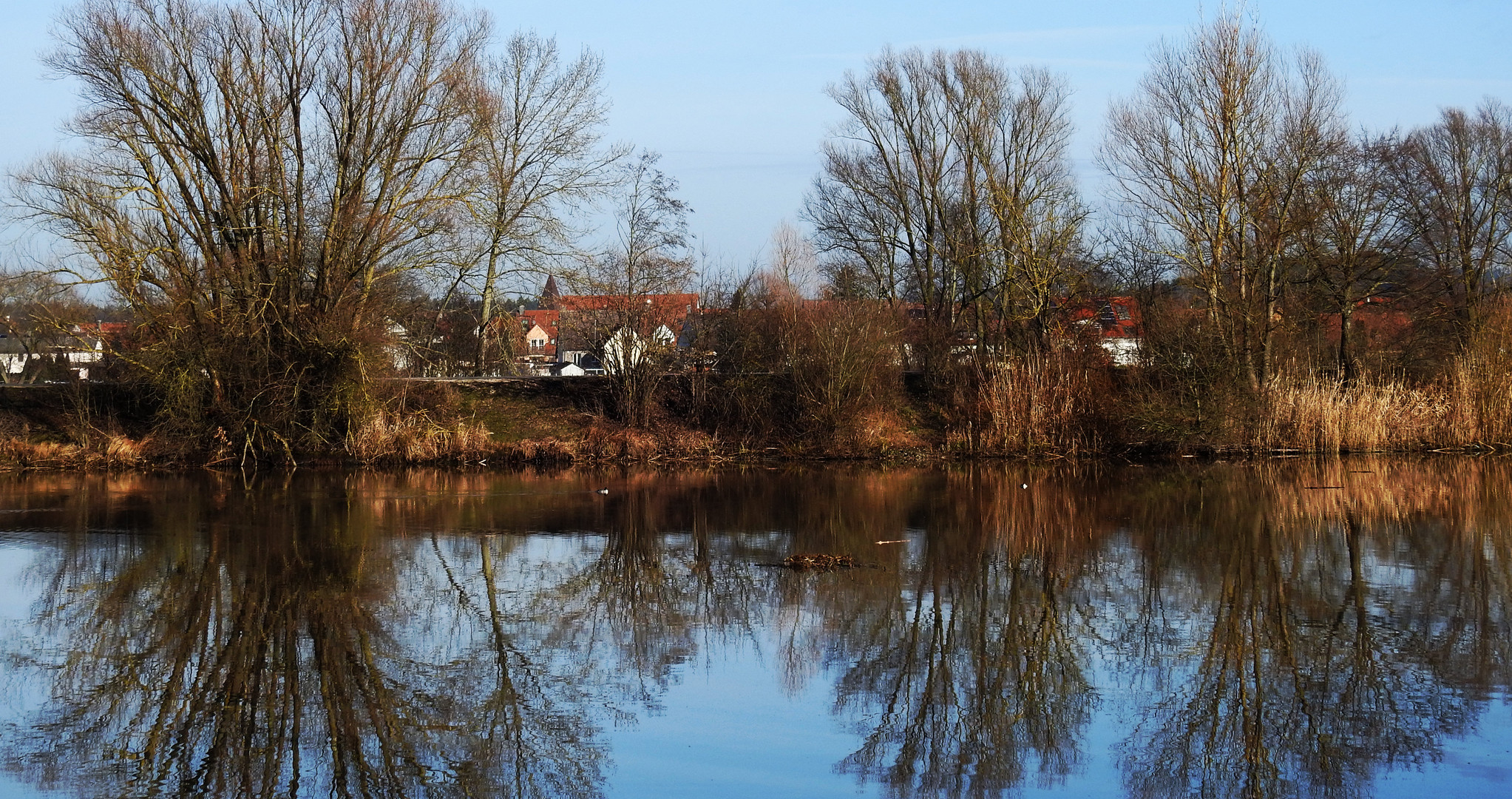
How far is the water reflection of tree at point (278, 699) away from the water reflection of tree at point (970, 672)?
1.67 meters

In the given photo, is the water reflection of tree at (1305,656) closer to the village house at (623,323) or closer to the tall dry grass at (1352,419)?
the tall dry grass at (1352,419)

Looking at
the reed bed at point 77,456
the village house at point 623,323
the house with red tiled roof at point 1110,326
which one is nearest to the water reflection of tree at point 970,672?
the village house at point 623,323

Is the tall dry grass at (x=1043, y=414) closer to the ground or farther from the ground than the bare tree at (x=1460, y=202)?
closer to the ground

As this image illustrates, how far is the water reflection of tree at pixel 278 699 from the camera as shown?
6.11 m

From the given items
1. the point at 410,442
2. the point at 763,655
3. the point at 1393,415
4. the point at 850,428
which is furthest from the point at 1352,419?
the point at 763,655

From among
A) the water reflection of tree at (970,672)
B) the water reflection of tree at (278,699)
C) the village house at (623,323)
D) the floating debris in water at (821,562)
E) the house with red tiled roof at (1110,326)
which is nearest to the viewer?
the water reflection of tree at (278,699)

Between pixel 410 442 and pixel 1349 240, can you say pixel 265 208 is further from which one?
pixel 1349 240

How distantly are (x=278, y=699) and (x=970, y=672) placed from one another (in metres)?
4.36

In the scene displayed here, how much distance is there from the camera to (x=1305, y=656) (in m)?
8.06

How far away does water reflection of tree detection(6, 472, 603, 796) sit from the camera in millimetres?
6109

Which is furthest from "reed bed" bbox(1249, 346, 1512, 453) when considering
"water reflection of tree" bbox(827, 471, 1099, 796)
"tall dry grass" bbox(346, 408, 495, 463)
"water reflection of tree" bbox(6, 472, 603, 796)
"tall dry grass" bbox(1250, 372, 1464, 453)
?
"water reflection of tree" bbox(6, 472, 603, 796)

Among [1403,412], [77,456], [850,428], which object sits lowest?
[77,456]

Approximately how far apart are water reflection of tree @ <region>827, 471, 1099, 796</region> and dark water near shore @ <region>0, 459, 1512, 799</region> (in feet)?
0.10

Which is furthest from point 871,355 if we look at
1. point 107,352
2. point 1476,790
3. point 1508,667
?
point 1476,790
